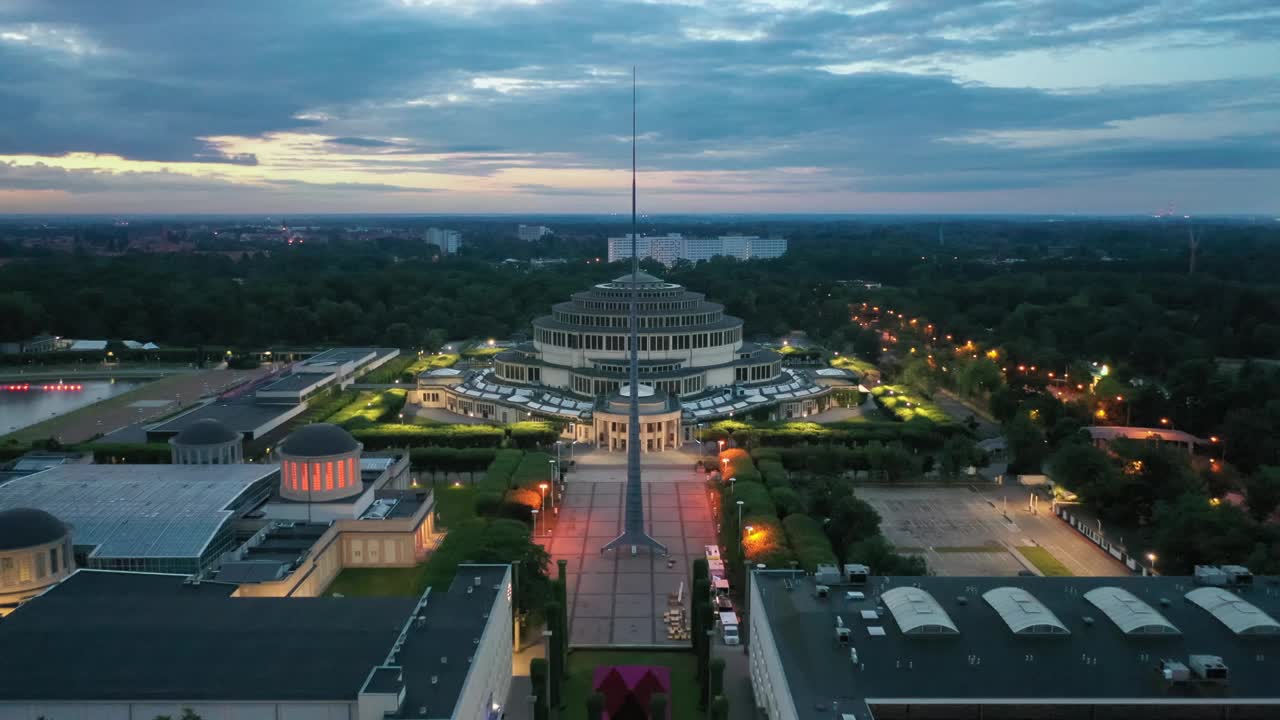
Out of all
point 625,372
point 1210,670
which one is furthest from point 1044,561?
point 625,372

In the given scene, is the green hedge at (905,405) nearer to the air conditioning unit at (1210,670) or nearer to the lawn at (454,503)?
the lawn at (454,503)

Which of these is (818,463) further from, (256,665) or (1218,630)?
(256,665)

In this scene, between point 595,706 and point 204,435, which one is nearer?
point 595,706

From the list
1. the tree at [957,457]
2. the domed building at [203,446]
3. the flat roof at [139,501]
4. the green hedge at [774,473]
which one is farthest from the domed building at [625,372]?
the flat roof at [139,501]

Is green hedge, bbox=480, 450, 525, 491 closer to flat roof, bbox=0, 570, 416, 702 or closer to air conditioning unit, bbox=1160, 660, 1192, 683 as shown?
flat roof, bbox=0, 570, 416, 702

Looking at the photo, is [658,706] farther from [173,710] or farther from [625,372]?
[625,372]

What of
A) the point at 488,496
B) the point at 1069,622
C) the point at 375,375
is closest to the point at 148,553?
the point at 488,496

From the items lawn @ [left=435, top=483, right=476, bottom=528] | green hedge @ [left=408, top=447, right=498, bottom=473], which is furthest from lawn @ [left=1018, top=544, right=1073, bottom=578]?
green hedge @ [left=408, top=447, right=498, bottom=473]
